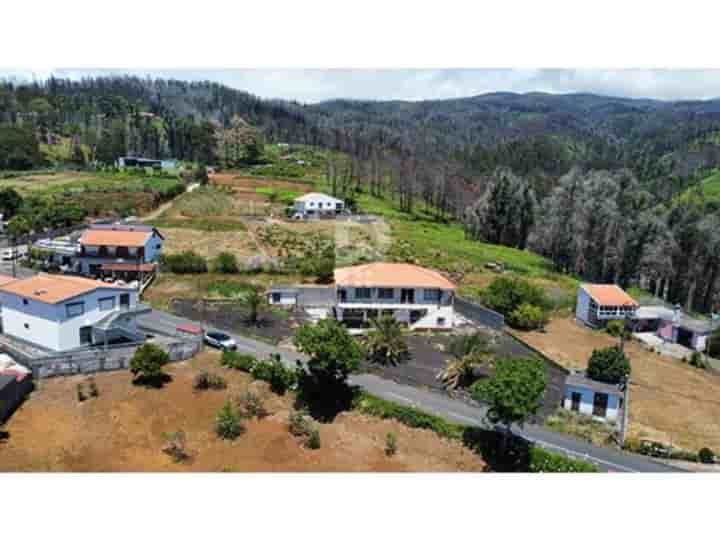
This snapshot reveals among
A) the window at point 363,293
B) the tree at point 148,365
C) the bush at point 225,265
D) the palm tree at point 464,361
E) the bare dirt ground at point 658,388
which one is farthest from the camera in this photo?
the bush at point 225,265

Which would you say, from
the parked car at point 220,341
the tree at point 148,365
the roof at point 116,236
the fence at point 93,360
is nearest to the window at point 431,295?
the parked car at point 220,341

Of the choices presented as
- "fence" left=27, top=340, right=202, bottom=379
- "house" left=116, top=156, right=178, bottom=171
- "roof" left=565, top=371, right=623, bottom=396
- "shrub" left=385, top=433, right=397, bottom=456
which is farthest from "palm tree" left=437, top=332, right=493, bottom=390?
"house" left=116, top=156, right=178, bottom=171

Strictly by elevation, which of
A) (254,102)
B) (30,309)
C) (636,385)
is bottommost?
(636,385)

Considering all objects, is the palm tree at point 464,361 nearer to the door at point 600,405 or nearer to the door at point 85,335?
the door at point 600,405

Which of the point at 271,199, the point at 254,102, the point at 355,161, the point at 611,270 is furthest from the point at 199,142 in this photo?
the point at 611,270

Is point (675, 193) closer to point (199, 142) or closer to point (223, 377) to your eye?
point (199, 142)

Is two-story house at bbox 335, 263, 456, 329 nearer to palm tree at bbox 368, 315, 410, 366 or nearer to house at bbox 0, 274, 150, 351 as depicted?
palm tree at bbox 368, 315, 410, 366
